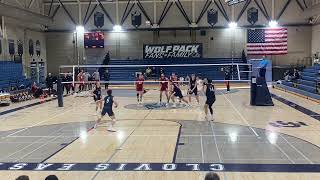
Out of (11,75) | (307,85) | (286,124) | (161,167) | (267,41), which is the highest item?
(267,41)

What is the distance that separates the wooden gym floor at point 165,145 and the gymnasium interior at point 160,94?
0.04 meters

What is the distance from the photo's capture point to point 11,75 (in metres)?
34.3

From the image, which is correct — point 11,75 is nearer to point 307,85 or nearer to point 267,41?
point 307,85

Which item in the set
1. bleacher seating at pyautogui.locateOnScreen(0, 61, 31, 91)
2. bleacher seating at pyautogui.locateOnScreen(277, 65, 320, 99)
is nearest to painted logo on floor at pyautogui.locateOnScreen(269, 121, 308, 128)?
bleacher seating at pyautogui.locateOnScreen(277, 65, 320, 99)

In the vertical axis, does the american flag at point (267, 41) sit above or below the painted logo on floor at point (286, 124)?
above

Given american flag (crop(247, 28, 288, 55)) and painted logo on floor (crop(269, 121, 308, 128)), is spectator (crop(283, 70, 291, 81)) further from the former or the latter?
painted logo on floor (crop(269, 121, 308, 128))

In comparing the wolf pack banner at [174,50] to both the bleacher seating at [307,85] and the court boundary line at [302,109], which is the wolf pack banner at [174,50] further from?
the court boundary line at [302,109]

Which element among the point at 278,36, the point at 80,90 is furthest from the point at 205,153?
the point at 278,36

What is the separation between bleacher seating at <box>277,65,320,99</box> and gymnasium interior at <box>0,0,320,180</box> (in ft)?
0.53

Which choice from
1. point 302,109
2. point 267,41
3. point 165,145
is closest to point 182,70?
point 267,41

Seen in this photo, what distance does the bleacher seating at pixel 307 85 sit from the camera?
92.2 ft

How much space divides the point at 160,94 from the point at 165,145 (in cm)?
1222

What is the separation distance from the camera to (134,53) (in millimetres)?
45875

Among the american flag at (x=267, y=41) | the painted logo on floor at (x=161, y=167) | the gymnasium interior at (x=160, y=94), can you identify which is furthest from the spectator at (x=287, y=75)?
the painted logo on floor at (x=161, y=167)
